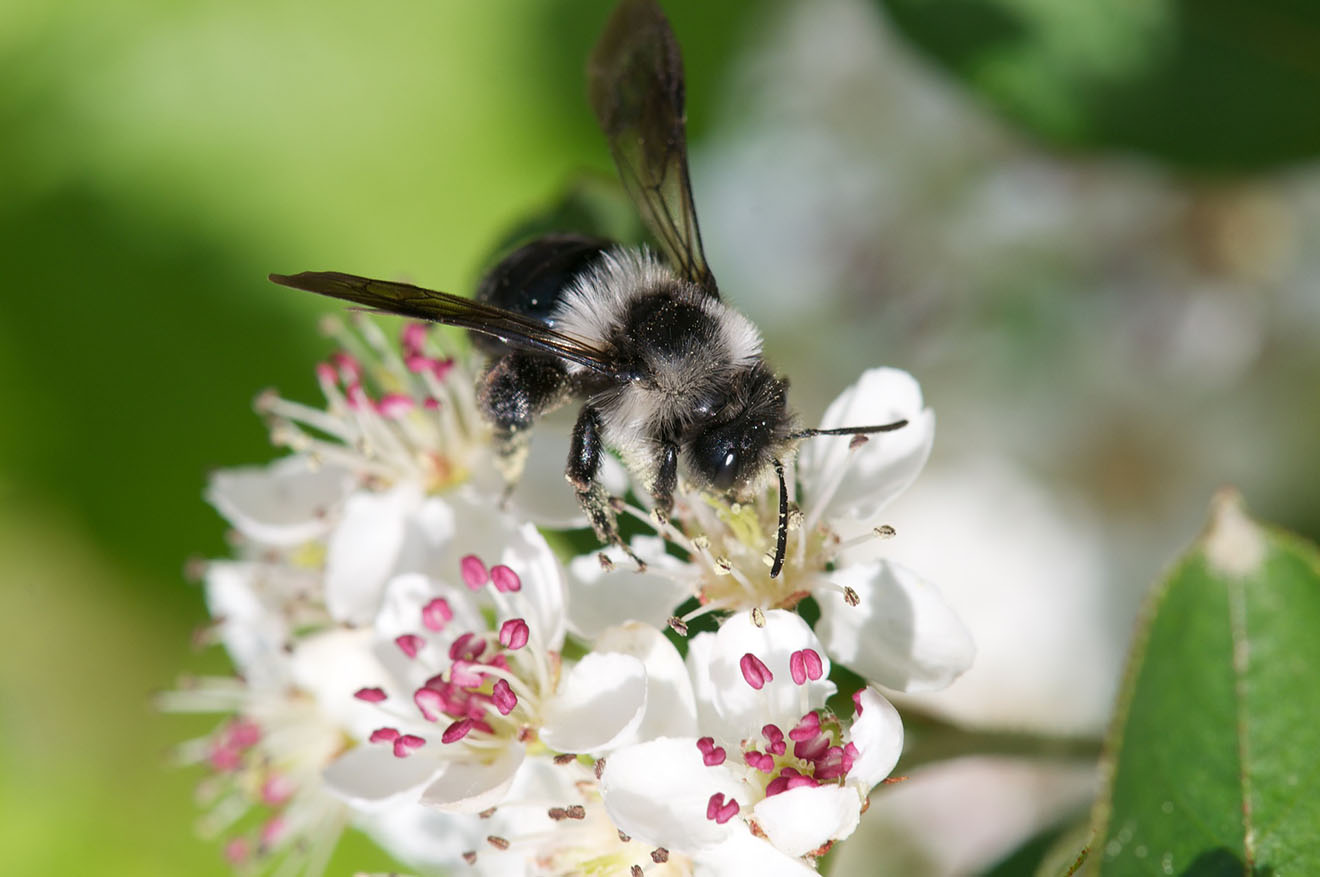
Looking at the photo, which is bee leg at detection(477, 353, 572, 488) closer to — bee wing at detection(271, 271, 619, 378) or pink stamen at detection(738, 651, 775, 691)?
bee wing at detection(271, 271, 619, 378)

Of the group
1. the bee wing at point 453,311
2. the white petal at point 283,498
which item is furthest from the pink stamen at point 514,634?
the white petal at point 283,498

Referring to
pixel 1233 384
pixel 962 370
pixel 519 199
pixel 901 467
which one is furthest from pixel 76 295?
pixel 1233 384

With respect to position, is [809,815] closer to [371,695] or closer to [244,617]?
[371,695]

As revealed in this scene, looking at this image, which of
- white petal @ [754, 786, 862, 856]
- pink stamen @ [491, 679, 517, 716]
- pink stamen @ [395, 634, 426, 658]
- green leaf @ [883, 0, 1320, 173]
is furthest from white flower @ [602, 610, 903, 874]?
green leaf @ [883, 0, 1320, 173]

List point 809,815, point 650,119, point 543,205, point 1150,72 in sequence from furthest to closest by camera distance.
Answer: point 543,205
point 1150,72
point 650,119
point 809,815

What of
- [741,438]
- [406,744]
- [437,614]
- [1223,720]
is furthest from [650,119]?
[1223,720]

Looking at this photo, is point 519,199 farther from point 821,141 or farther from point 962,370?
point 962,370
